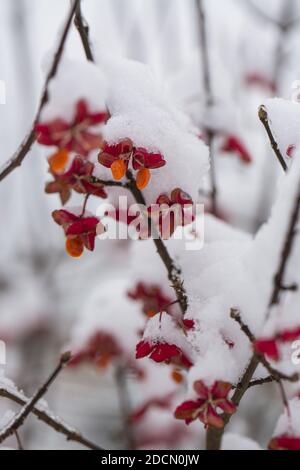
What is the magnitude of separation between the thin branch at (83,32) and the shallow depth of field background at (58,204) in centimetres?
121

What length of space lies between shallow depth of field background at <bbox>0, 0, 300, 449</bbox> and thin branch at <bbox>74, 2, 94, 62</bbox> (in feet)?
3.96

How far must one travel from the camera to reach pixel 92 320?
2.12 m

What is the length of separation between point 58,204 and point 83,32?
8.33 feet

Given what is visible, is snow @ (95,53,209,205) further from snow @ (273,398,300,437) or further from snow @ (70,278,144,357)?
snow @ (70,278,144,357)

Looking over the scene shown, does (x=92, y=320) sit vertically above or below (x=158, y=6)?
below

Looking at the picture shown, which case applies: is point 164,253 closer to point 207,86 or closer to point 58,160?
point 58,160

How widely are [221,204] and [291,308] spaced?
1.87m

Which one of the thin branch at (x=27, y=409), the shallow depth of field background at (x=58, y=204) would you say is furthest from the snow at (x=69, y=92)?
the shallow depth of field background at (x=58, y=204)

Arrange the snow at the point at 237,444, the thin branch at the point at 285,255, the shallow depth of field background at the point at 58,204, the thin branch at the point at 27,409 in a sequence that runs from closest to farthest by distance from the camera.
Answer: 1. the thin branch at the point at 285,255
2. the thin branch at the point at 27,409
3. the snow at the point at 237,444
4. the shallow depth of field background at the point at 58,204

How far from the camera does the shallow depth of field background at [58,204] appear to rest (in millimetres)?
2812

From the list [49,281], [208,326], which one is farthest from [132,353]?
[49,281]

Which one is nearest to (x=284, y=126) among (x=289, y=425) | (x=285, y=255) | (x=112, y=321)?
(x=285, y=255)

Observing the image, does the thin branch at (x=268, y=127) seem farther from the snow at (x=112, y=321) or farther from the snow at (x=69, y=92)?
the snow at (x=112, y=321)
